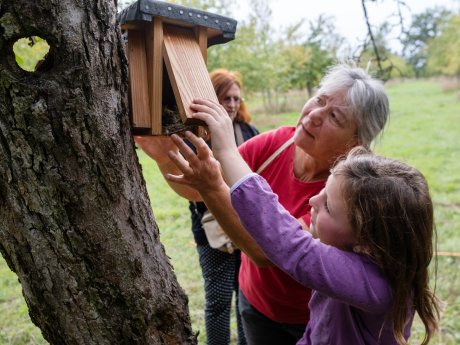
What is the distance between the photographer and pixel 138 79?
117cm

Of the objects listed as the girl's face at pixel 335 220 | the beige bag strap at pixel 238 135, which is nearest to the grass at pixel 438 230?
the beige bag strap at pixel 238 135

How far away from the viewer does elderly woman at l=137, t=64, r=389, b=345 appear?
163 cm

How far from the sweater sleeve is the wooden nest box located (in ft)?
0.87

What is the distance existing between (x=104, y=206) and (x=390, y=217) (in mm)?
685

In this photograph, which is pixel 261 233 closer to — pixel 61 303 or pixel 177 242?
pixel 61 303

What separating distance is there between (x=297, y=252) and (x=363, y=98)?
821 millimetres

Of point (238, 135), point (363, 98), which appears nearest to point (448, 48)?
point (238, 135)

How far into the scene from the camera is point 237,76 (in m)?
3.25

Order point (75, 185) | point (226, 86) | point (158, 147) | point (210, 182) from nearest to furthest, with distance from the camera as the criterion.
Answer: point (75, 185) → point (210, 182) → point (158, 147) → point (226, 86)

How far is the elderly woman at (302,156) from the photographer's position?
163cm

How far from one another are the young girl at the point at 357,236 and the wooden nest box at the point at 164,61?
0.06 m

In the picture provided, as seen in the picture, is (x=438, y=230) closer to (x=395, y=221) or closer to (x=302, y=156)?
(x=302, y=156)

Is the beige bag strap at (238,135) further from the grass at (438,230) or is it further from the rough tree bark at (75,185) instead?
the rough tree bark at (75,185)

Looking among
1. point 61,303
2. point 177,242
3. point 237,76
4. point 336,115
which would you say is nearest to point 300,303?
point 336,115
